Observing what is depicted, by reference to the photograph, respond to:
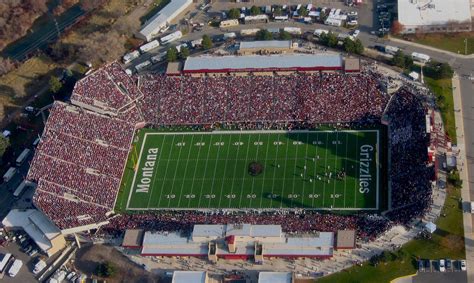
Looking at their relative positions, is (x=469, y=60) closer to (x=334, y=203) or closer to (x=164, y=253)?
(x=334, y=203)

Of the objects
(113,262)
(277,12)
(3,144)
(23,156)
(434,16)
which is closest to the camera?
(113,262)

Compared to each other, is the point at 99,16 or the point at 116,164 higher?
the point at 99,16

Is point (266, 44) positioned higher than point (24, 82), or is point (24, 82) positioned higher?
point (266, 44)

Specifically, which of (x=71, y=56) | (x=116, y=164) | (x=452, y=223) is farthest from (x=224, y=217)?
(x=71, y=56)

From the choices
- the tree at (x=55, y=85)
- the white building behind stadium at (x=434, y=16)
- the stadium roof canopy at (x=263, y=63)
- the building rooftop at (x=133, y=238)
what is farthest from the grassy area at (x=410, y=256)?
the tree at (x=55, y=85)

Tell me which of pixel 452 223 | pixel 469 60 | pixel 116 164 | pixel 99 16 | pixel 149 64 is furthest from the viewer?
pixel 99 16

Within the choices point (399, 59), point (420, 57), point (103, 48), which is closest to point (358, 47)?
point (399, 59)

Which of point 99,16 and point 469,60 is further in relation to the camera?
point 99,16

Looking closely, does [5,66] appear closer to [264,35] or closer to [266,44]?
[264,35]
